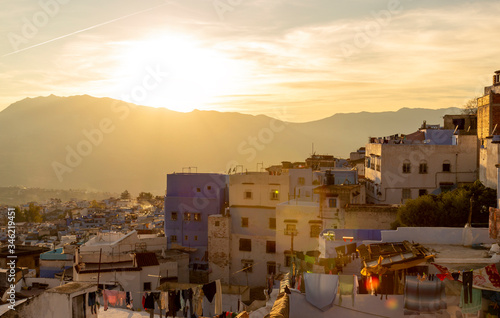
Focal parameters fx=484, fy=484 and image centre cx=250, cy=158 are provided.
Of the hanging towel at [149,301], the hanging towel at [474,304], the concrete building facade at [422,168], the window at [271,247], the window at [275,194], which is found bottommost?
the window at [271,247]

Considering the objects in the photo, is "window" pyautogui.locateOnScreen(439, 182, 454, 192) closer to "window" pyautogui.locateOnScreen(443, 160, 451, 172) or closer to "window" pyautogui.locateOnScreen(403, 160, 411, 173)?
"window" pyautogui.locateOnScreen(443, 160, 451, 172)

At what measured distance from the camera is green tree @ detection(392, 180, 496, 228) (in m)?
26.3

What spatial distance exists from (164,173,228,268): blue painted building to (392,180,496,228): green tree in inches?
758

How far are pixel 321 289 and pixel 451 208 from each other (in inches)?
575

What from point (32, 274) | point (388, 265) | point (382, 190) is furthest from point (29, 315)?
point (382, 190)

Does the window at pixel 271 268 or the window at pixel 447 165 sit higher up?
the window at pixel 447 165

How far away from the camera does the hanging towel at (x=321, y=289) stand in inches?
606

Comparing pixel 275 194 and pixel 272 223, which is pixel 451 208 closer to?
pixel 272 223

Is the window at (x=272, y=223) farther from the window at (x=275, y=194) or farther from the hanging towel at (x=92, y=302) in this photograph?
the hanging towel at (x=92, y=302)

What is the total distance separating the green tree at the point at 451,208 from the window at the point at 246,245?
13062 millimetres

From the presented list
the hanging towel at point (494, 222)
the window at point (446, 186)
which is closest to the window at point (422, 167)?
the window at point (446, 186)

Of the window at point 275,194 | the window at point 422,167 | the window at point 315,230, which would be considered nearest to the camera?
the window at point 315,230

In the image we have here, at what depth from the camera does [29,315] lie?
13.3 m

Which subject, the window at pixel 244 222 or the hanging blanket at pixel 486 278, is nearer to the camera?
the hanging blanket at pixel 486 278
